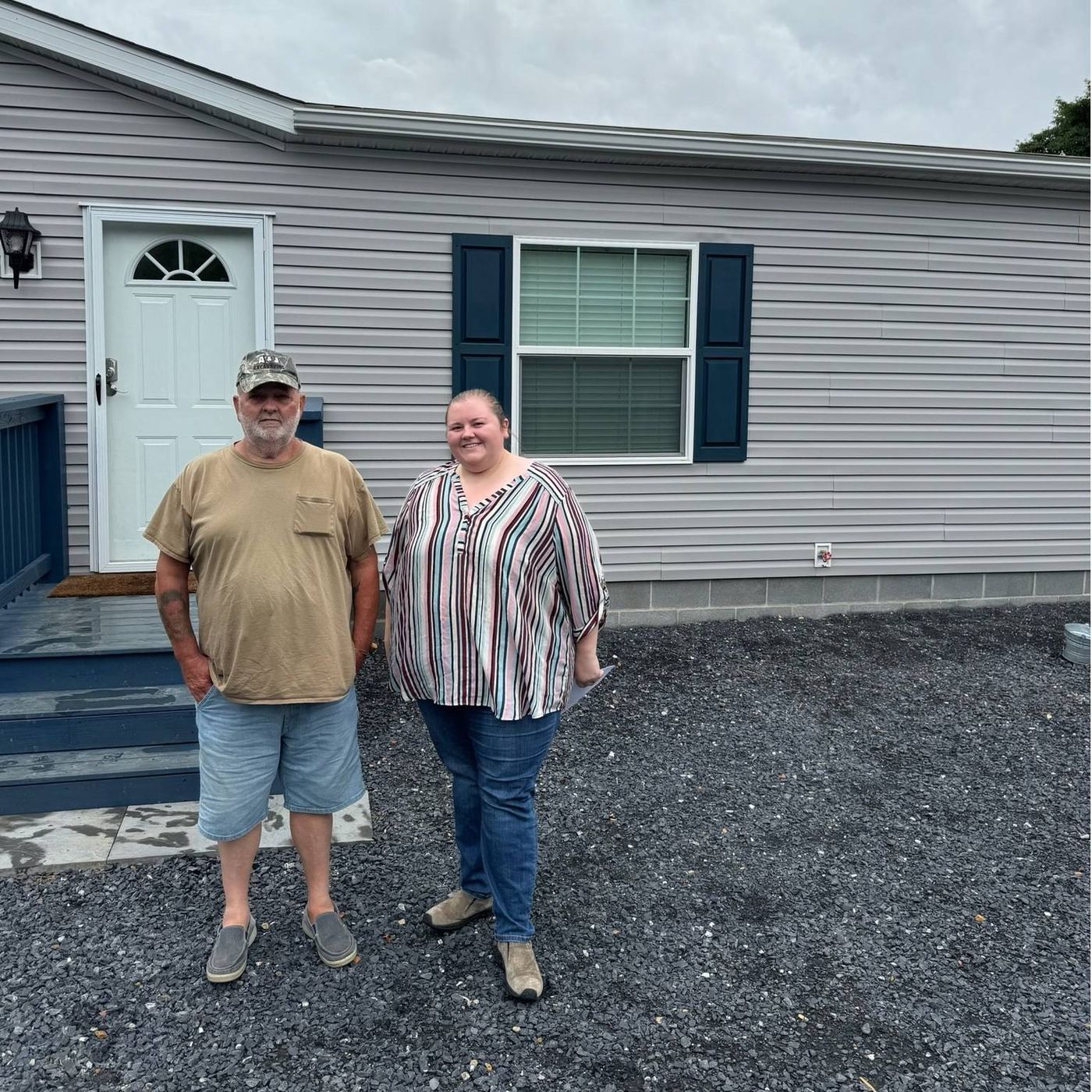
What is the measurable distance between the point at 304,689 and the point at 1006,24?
35.2m

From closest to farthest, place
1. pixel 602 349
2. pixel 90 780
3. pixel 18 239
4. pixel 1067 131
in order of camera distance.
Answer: pixel 90 780 → pixel 18 239 → pixel 602 349 → pixel 1067 131

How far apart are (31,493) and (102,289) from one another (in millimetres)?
1177

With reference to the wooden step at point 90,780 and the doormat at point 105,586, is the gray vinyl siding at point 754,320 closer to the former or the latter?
the doormat at point 105,586

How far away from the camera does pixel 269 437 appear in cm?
229

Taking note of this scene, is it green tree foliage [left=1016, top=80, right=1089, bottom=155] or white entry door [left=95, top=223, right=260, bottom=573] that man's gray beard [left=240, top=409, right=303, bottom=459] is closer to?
white entry door [left=95, top=223, right=260, bottom=573]

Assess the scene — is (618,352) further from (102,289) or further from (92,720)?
(92,720)

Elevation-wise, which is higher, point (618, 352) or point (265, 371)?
point (618, 352)

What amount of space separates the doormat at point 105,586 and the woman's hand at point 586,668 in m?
2.67

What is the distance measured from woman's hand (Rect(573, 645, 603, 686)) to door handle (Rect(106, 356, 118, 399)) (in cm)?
385

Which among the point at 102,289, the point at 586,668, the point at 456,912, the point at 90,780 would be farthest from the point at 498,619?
the point at 102,289

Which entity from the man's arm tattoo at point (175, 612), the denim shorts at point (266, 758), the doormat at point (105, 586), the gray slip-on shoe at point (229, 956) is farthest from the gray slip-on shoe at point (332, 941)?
the doormat at point (105, 586)

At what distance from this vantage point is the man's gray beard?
7.50 feet

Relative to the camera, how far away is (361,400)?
5570 millimetres

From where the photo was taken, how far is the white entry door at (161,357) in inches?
206
